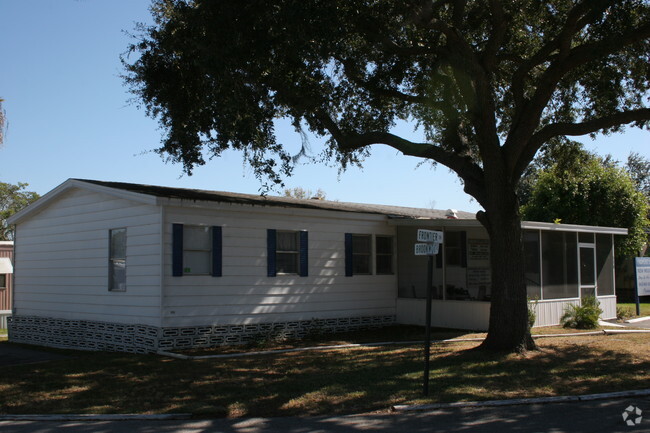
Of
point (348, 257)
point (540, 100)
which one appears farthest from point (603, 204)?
point (540, 100)

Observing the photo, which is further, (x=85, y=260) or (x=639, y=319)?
(x=639, y=319)

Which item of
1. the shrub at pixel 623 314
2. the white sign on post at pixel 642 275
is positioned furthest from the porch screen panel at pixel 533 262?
the white sign on post at pixel 642 275

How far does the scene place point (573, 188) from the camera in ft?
91.2

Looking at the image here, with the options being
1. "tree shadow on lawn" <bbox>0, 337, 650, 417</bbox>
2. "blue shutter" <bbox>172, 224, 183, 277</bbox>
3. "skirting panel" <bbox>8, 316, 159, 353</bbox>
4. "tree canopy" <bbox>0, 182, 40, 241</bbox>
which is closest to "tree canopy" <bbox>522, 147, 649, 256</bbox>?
"tree shadow on lawn" <bbox>0, 337, 650, 417</bbox>

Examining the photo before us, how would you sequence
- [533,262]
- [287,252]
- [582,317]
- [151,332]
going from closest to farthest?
[151,332]
[287,252]
[582,317]
[533,262]

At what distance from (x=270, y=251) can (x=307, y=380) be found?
A: 18.5 feet

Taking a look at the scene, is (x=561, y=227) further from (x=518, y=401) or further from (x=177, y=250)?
(x=177, y=250)

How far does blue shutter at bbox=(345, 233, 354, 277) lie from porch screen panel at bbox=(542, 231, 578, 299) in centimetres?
548

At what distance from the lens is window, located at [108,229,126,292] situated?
47.5ft

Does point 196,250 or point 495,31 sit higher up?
point 495,31

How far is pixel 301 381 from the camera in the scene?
9906 millimetres

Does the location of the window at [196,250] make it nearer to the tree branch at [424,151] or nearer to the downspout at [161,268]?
the downspout at [161,268]

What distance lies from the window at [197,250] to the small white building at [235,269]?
31 mm

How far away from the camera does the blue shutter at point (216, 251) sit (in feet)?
46.3
